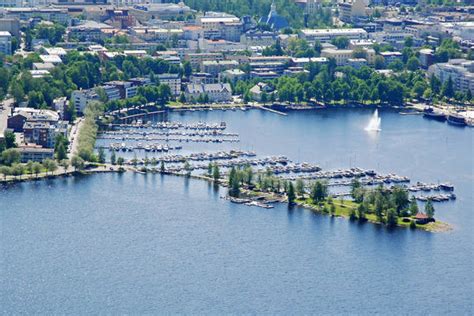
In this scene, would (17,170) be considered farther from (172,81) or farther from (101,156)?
(172,81)

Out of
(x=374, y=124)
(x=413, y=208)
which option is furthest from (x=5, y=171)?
(x=374, y=124)

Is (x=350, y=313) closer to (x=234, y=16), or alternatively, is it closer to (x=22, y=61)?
(x=22, y=61)

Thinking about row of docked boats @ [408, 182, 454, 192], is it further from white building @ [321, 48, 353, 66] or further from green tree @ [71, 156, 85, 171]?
white building @ [321, 48, 353, 66]

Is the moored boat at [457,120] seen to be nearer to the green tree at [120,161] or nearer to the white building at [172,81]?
the white building at [172,81]

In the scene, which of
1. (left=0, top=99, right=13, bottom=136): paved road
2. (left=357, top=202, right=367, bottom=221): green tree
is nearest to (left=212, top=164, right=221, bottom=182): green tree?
(left=357, top=202, right=367, bottom=221): green tree

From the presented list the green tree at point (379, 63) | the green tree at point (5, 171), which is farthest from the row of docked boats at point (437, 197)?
the green tree at point (379, 63)

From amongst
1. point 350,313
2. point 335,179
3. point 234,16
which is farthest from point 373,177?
point 234,16
